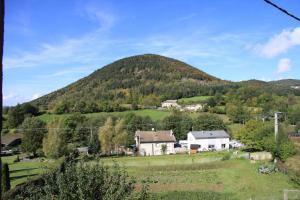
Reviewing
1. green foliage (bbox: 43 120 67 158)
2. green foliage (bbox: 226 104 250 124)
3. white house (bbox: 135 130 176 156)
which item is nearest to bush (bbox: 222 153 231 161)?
white house (bbox: 135 130 176 156)

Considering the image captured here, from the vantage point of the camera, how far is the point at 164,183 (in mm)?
34188

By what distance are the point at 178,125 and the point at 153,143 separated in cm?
1015

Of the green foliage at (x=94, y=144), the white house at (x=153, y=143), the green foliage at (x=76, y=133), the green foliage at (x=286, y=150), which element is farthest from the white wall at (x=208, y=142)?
the green foliage at (x=286, y=150)

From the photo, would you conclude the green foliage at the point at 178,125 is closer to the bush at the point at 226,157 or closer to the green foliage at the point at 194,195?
the bush at the point at 226,157

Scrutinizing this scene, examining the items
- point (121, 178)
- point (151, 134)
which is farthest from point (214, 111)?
point (121, 178)

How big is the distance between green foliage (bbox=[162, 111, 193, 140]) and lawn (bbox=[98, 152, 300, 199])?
30.3m

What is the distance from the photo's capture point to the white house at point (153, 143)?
239 feet

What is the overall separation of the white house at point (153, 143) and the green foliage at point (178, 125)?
775 cm

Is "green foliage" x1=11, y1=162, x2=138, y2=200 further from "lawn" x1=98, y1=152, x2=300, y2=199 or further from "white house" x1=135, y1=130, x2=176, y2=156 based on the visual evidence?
"white house" x1=135, y1=130, x2=176, y2=156

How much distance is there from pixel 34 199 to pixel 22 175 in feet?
118

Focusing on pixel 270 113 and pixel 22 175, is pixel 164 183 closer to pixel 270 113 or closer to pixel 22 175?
pixel 22 175

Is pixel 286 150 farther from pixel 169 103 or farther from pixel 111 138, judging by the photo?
pixel 169 103

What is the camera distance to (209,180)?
35219 mm

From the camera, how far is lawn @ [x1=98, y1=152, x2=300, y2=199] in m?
27.9
